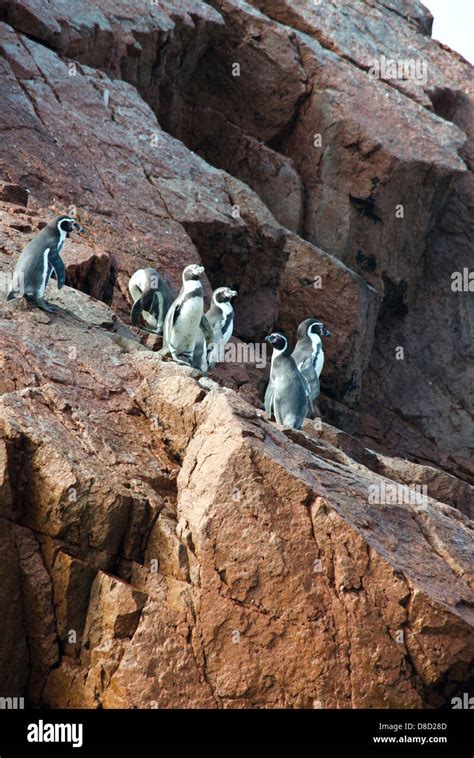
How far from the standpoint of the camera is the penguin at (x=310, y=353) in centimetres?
1658

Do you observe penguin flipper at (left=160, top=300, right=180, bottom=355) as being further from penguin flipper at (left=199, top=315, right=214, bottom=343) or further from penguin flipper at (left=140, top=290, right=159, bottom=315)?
penguin flipper at (left=140, top=290, right=159, bottom=315)

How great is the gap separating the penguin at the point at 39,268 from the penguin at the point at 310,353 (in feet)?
→ 18.2

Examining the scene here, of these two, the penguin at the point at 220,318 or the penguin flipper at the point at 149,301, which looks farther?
the penguin at the point at 220,318

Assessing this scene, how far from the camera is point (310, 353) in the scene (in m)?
16.6

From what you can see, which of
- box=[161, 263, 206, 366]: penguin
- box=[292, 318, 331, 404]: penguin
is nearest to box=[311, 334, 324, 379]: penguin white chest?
box=[292, 318, 331, 404]: penguin

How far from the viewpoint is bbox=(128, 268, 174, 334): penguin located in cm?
1400

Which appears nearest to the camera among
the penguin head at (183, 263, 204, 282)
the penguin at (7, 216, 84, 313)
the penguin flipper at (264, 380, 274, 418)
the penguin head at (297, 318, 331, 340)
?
the penguin at (7, 216, 84, 313)

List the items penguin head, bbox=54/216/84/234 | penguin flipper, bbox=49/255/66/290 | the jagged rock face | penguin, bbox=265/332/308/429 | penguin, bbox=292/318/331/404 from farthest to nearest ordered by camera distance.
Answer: penguin, bbox=292/318/331/404, penguin, bbox=265/332/308/429, penguin head, bbox=54/216/84/234, penguin flipper, bbox=49/255/66/290, the jagged rock face

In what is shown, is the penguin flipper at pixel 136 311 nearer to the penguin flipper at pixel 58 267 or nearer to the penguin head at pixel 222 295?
the penguin head at pixel 222 295

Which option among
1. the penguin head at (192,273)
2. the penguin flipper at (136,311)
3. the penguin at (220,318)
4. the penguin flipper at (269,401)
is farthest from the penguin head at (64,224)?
the penguin flipper at (269,401)

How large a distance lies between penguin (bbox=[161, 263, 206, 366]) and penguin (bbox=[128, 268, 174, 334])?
1.28 m

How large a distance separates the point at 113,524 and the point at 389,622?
2.12m

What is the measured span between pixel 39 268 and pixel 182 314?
200 centimetres

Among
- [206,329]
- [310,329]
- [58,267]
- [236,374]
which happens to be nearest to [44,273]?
[58,267]
